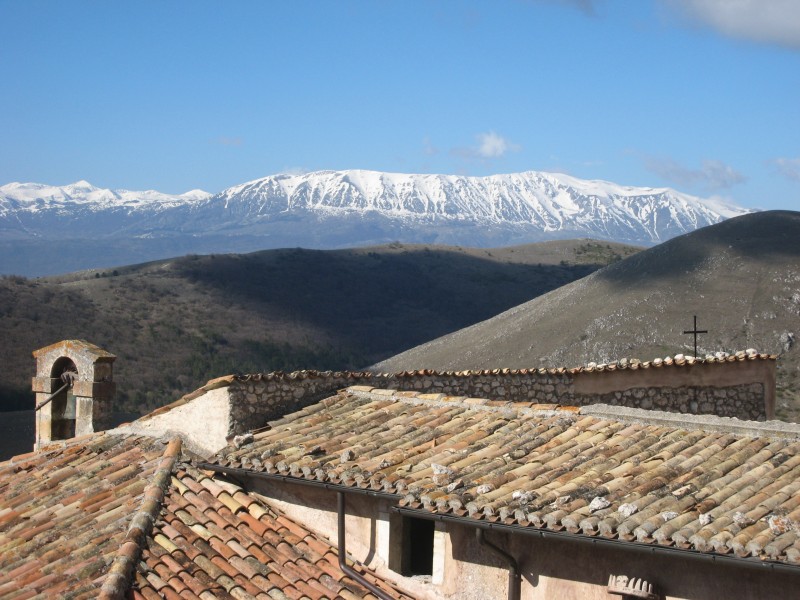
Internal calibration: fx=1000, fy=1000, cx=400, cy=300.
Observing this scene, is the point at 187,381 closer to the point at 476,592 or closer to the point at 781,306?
the point at 781,306

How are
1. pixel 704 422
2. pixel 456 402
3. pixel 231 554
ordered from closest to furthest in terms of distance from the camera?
1. pixel 231 554
2. pixel 704 422
3. pixel 456 402

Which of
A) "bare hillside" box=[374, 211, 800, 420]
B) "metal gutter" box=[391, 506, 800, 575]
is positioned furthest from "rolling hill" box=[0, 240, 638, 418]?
"metal gutter" box=[391, 506, 800, 575]

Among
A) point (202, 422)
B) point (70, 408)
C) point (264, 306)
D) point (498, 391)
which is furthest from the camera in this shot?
point (264, 306)

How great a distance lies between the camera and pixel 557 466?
351 inches

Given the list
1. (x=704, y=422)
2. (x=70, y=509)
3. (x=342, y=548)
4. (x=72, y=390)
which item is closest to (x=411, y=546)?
(x=342, y=548)

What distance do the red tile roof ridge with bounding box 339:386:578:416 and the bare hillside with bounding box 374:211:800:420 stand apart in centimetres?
2004

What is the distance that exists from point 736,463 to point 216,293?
225 feet

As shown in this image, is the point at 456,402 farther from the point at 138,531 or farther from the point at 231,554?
the point at 138,531

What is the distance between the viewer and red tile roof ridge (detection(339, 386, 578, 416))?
10.6 m

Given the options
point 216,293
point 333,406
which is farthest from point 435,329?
point 333,406

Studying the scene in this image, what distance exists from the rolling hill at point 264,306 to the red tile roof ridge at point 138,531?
111 feet

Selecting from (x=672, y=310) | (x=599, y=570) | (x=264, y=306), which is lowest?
(x=264, y=306)

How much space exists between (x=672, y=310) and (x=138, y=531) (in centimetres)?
3029

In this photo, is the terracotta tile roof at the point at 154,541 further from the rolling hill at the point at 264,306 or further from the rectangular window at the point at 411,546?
the rolling hill at the point at 264,306
